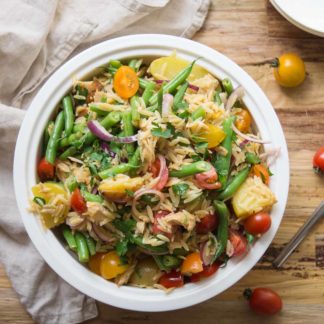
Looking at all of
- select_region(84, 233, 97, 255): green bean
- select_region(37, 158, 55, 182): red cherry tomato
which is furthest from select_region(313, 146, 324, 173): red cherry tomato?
select_region(37, 158, 55, 182): red cherry tomato

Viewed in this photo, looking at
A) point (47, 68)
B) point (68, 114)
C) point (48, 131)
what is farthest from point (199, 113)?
point (47, 68)

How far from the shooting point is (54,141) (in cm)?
303

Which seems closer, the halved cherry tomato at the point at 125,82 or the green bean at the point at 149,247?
the green bean at the point at 149,247

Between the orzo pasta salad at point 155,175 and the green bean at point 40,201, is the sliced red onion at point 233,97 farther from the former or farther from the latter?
the green bean at point 40,201

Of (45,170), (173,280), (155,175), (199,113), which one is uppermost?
(199,113)

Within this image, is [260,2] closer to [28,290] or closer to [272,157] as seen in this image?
[272,157]

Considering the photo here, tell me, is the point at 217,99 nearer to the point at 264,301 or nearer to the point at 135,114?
the point at 135,114

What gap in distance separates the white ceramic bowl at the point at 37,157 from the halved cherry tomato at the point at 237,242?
0.20 feet

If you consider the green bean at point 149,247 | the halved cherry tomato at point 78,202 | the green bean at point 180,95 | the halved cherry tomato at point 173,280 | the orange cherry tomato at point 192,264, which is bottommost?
the halved cherry tomato at point 173,280

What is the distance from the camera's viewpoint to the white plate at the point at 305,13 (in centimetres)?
351

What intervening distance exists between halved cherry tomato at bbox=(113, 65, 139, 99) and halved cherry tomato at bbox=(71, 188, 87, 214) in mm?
569

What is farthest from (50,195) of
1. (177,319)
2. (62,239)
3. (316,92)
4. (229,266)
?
(316,92)

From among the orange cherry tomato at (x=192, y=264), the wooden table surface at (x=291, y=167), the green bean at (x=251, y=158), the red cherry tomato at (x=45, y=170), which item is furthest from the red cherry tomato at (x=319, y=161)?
the red cherry tomato at (x=45, y=170)

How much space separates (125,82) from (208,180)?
26.7 inches
